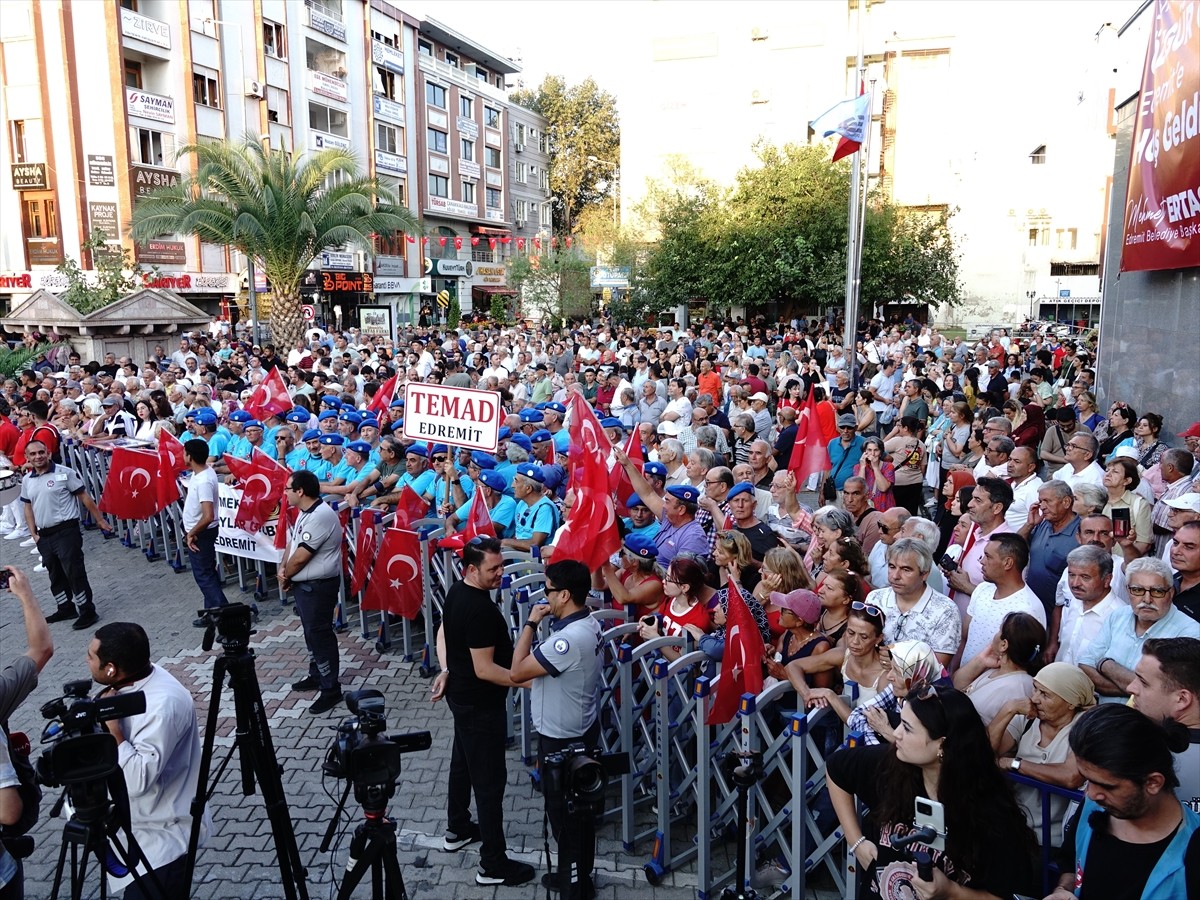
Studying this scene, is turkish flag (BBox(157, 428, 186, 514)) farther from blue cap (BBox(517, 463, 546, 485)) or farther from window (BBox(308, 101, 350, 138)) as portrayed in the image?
window (BBox(308, 101, 350, 138))

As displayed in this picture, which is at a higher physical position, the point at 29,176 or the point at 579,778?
the point at 29,176

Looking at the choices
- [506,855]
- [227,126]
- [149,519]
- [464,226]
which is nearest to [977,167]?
[464,226]

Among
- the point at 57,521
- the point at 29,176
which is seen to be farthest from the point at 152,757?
the point at 29,176

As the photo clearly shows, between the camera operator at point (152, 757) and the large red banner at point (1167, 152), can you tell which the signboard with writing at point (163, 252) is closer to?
the large red banner at point (1167, 152)

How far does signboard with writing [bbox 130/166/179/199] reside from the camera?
32.9 metres

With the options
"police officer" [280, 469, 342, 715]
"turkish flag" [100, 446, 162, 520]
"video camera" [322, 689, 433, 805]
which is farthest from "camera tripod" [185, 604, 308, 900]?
"turkish flag" [100, 446, 162, 520]

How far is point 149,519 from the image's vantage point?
1107cm

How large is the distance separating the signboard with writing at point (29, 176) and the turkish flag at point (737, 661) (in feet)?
120

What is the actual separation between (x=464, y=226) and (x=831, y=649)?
179 feet

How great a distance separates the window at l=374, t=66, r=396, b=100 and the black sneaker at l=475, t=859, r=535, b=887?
4740cm

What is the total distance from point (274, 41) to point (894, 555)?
42.2m

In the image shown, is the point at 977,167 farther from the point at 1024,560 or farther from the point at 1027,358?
the point at 1024,560

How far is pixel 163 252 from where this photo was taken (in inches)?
1316

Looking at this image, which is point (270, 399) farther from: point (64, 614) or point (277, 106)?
point (277, 106)
